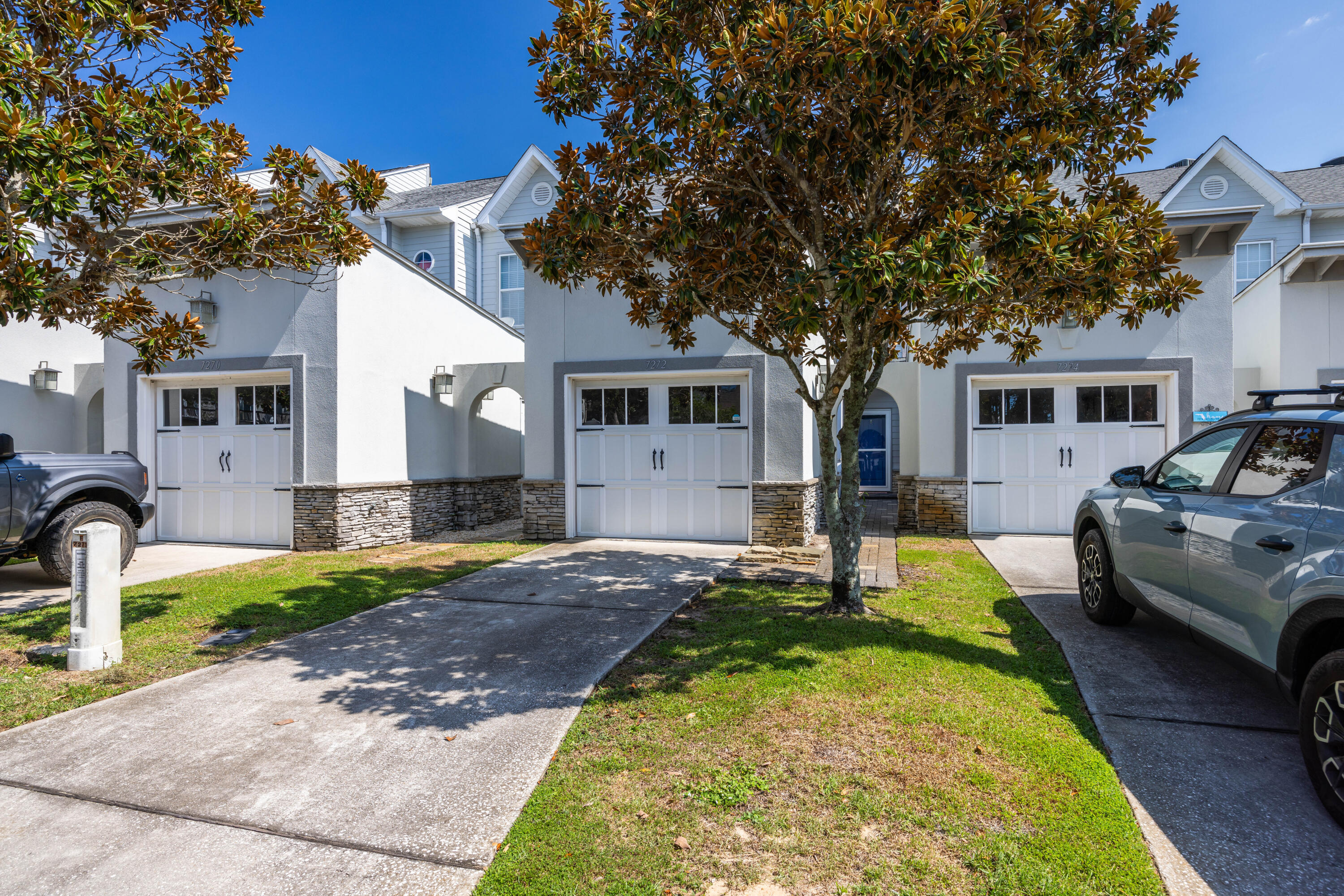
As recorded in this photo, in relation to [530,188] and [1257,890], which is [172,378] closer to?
[530,188]

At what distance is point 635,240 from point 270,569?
620cm

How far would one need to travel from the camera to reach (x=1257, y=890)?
2402 mm

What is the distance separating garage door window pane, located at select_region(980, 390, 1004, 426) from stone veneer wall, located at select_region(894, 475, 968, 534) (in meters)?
0.98

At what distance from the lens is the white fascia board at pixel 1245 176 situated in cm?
1478

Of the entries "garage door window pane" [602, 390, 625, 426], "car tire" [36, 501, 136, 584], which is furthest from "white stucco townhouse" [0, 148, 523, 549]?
"car tire" [36, 501, 136, 584]

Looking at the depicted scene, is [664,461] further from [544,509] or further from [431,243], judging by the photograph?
[431,243]

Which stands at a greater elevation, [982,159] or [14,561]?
[982,159]

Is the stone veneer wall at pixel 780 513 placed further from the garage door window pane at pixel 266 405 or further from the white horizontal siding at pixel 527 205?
the white horizontal siding at pixel 527 205

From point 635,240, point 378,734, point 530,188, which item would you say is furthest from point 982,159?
point 530,188

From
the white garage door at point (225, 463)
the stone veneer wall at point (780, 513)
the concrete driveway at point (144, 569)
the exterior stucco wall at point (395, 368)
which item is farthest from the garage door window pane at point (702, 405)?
the concrete driveway at point (144, 569)

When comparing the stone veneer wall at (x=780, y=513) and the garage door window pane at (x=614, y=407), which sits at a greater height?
the garage door window pane at (x=614, y=407)

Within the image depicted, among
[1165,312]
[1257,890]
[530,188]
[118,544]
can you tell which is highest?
[530,188]

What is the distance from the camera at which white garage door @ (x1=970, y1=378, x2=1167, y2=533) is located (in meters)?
10.2

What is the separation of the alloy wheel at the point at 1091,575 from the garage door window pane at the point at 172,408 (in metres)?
12.1
